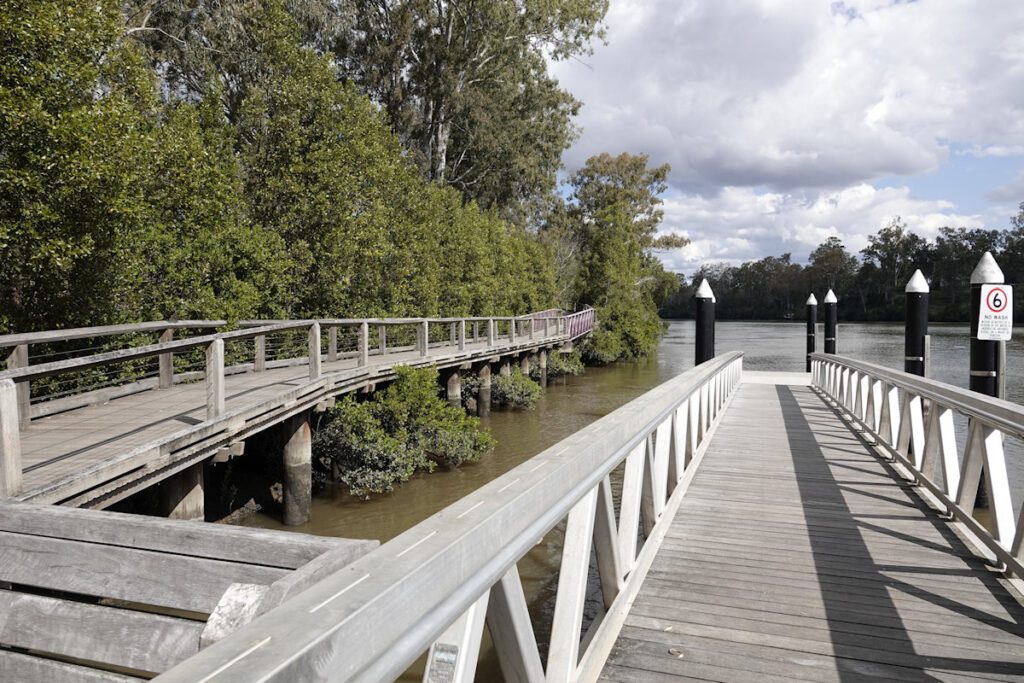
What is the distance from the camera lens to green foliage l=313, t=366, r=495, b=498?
35.1 ft

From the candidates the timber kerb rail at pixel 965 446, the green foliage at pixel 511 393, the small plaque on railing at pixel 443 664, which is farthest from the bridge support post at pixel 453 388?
the small plaque on railing at pixel 443 664

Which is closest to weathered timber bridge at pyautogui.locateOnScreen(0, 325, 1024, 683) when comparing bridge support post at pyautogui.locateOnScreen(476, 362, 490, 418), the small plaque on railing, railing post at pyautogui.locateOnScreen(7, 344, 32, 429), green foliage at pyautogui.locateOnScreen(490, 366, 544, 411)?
the small plaque on railing

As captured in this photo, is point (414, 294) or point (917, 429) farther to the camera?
point (414, 294)

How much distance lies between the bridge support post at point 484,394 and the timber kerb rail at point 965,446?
1193 cm

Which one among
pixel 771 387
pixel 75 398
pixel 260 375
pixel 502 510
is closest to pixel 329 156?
pixel 260 375

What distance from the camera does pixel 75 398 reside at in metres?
7.40

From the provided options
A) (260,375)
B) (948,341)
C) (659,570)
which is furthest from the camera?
(948,341)

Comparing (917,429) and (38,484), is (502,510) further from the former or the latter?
(917,429)

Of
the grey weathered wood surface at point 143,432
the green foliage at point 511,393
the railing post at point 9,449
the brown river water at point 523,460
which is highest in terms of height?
the railing post at point 9,449

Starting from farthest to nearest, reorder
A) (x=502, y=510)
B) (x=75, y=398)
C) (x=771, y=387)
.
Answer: (x=771, y=387) < (x=75, y=398) < (x=502, y=510)

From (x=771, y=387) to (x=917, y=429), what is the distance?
8.97 metres

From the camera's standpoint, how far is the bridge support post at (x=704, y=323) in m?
13.5

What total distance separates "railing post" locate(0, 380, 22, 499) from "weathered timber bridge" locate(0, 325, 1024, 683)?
8.69 ft

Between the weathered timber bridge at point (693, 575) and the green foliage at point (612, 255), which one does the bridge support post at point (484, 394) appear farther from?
the green foliage at point (612, 255)
